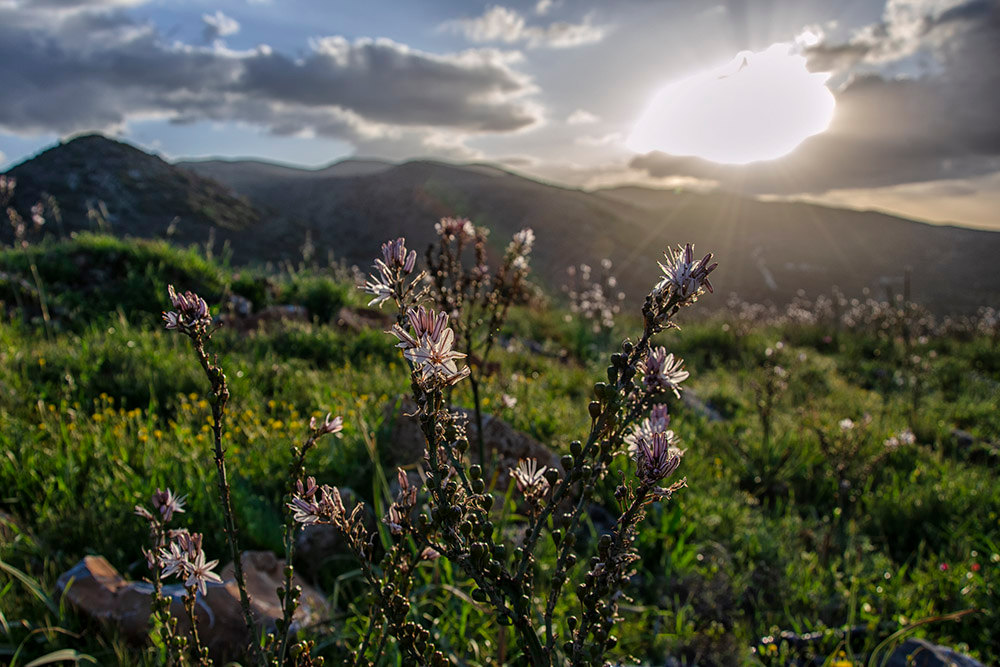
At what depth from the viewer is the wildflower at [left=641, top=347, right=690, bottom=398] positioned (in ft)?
3.97

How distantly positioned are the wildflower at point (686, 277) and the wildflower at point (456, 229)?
1732 millimetres

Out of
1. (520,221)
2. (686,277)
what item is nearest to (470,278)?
(686,277)

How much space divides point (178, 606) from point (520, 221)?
2015 inches

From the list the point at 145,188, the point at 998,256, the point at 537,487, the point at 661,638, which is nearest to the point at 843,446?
the point at 661,638

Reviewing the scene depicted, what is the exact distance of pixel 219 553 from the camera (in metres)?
3.32

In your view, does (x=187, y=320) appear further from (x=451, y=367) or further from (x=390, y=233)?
(x=390, y=233)

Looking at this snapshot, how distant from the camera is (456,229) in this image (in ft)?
9.36

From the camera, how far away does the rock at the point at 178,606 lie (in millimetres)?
2654

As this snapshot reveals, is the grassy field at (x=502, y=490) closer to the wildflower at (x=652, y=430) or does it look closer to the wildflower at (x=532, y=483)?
the wildflower at (x=532, y=483)

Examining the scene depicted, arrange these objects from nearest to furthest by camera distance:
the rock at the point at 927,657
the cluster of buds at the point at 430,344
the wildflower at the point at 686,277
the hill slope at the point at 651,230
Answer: the cluster of buds at the point at 430,344 < the wildflower at the point at 686,277 < the rock at the point at 927,657 < the hill slope at the point at 651,230

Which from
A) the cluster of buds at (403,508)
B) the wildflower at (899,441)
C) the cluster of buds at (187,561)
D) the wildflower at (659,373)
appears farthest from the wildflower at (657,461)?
the wildflower at (899,441)

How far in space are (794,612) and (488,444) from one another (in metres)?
2.13

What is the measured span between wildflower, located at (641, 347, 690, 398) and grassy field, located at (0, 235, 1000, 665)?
1.84 metres

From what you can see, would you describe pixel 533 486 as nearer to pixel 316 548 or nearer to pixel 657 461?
pixel 657 461
